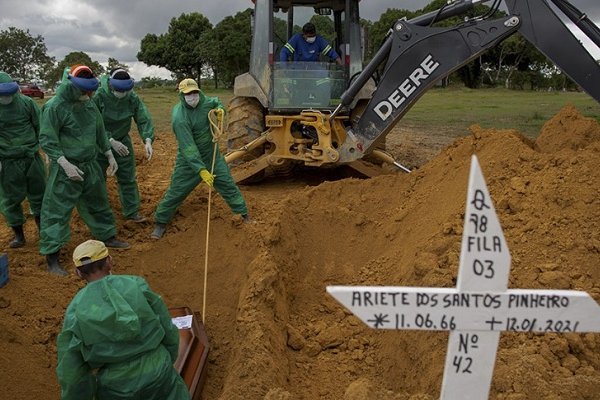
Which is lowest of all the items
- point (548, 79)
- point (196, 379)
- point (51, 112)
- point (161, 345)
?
point (196, 379)

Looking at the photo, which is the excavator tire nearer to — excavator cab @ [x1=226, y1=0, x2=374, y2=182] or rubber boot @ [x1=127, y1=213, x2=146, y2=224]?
excavator cab @ [x1=226, y1=0, x2=374, y2=182]

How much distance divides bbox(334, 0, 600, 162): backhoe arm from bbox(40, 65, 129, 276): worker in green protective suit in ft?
9.91

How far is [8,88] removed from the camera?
17.1 ft

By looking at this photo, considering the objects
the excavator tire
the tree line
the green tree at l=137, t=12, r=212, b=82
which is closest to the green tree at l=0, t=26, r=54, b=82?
the tree line

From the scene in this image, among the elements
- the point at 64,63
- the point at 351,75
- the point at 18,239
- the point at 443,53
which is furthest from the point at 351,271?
the point at 64,63

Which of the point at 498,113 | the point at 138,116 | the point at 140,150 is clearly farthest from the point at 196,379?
the point at 498,113

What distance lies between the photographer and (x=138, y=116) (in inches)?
252

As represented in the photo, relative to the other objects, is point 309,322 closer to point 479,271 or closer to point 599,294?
point 599,294

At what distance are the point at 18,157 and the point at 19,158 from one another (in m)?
0.02

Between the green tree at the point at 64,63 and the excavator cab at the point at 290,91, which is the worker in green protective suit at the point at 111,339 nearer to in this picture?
the excavator cab at the point at 290,91

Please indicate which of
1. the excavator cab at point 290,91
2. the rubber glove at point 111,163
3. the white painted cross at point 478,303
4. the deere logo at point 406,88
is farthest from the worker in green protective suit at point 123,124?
the white painted cross at point 478,303

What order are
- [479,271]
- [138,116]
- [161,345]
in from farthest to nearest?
1. [138,116]
2. [161,345]
3. [479,271]

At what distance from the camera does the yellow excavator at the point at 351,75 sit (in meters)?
5.40

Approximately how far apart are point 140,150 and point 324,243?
6.03 m
